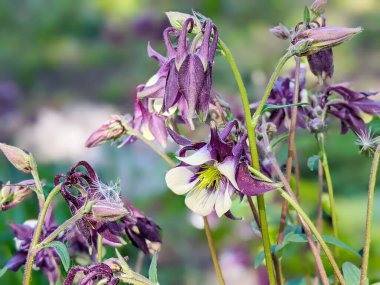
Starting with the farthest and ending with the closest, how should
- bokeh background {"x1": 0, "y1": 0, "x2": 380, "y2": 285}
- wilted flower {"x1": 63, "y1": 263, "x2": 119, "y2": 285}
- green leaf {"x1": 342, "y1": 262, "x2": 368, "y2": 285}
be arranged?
1. bokeh background {"x1": 0, "y1": 0, "x2": 380, "y2": 285}
2. green leaf {"x1": 342, "y1": 262, "x2": 368, "y2": 285}
3. wilted flower {"x1": 63, "y1": 263, "x2": 119, "y2": 285}

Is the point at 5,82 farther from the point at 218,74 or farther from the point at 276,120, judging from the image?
the point at 276,120

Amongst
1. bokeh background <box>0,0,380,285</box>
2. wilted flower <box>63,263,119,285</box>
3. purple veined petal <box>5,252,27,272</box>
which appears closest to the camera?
wilted flower <box>63,263,119,285</box>

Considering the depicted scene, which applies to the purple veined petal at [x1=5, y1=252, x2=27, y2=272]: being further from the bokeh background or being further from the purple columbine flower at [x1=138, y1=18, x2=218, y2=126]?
the bokeh background

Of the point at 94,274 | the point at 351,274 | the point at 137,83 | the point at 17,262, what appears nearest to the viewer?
the point at 94,274

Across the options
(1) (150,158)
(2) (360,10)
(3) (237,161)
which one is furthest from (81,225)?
(2) (360,10)

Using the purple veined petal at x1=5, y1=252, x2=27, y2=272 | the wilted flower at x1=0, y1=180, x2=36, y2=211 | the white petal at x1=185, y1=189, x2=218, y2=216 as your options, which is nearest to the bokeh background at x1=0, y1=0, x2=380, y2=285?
the purple veined petal at x1=5, y1=252, x2=27, y2=272

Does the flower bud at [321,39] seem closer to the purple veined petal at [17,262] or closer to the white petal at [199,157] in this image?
the white petal at [199,157]

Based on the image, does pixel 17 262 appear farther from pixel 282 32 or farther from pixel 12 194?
pixel 282 32

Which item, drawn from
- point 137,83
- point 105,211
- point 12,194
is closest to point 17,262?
point 12,194
